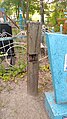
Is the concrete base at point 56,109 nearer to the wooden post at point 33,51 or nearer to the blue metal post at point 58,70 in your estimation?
the blue metal post at point 58,70

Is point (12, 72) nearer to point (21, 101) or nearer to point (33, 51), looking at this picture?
point (21, 101)

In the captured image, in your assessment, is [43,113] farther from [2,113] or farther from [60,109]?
[2,113]

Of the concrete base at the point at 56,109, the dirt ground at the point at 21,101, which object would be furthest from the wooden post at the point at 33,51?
the concrete base at the point at 56,109

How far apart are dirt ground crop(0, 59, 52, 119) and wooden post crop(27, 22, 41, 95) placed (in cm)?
18

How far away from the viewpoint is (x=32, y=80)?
120 inches

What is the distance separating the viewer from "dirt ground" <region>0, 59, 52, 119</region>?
2.80m

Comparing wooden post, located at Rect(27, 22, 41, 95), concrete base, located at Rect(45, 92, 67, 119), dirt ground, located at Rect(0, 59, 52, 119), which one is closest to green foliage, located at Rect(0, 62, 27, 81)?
dirt ground, located at Rect(0, 59, 52, 119)

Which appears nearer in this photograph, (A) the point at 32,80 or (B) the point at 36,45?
(B) the point at 36,45

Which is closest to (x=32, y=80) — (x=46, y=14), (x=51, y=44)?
(x=51, y=44)

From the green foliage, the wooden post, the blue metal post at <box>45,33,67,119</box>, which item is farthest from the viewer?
the green foliage

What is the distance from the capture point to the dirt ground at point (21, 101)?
280cm

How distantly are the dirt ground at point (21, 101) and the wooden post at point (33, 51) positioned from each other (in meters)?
0.18

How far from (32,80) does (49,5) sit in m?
8.75

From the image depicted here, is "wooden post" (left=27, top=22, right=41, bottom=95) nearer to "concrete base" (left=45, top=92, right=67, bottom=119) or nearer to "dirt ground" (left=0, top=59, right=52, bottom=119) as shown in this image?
"dirt ground" (left=0, top=59, right=52, bottom=119)
